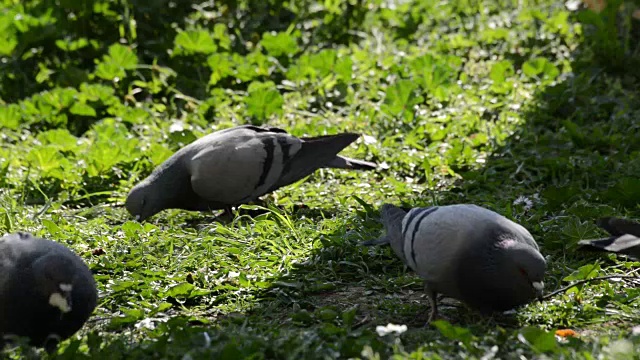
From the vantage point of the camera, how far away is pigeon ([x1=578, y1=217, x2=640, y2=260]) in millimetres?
3926

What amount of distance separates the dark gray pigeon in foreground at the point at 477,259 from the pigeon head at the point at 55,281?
136 centimetres

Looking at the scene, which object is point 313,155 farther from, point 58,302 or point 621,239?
point 58,302

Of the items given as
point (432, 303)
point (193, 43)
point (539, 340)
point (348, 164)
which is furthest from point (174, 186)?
point (539, 340)

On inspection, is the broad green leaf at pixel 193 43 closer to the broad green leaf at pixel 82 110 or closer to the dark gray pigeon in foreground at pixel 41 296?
the broad green leaf at pixel 82 110

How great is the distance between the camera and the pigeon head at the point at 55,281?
3486mm

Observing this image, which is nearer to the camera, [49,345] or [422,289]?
[49,345]

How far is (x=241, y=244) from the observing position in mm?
4887

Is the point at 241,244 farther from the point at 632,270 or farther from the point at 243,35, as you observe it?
the point at 243,35

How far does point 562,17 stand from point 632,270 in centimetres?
420

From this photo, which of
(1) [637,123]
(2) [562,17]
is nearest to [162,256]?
(1) [637,123]

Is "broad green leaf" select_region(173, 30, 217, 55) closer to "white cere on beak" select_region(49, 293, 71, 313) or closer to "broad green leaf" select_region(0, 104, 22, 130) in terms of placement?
"broad green leaf" select_region(0, 104, 22, 130)

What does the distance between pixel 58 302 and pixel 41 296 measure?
0.24ft

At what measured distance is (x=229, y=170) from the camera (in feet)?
17.3

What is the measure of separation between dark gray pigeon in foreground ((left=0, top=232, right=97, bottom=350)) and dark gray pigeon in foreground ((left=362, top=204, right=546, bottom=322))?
134 centimetres
